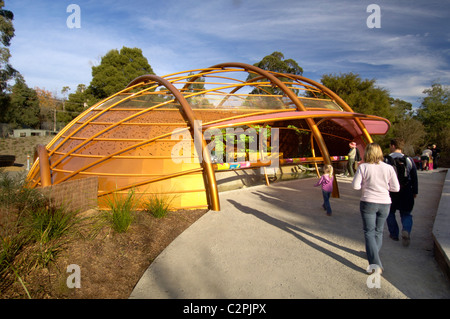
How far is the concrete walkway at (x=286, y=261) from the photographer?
300 centimetres

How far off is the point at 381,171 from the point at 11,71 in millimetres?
30096

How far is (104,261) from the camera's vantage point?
148 inches

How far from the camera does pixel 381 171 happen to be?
128 inches

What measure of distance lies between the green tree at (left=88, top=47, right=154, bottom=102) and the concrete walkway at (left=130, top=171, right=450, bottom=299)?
31.2 m

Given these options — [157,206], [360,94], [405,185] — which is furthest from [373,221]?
[360,94]

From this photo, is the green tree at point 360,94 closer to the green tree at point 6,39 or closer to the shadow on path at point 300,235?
the shadow on path at point 300,235

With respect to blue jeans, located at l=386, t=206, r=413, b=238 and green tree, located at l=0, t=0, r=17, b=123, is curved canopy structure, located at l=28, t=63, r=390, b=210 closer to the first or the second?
blue jeans, located at l=386, t=206, r=413, b=238

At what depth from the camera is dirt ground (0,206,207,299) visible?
9.98 feet

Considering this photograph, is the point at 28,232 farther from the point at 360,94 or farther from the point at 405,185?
the point at 360,94

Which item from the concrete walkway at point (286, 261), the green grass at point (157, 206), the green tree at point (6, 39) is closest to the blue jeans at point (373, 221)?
the concrete walkway at point (286, 261)

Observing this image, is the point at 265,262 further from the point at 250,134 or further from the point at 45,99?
the point at 45,99

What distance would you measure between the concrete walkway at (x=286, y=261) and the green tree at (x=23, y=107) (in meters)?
53.2

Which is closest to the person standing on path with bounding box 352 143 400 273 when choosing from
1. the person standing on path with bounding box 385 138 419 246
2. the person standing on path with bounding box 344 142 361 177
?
the person standing on path with bounding box 385 138 419 246
